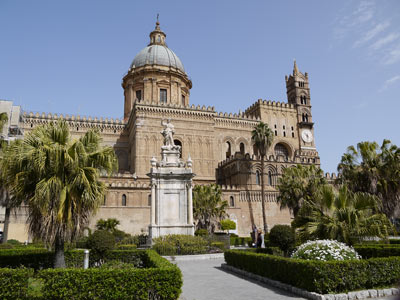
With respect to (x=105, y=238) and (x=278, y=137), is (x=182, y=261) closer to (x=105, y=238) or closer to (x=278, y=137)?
(x=105, y=238)

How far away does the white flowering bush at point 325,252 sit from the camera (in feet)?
30.4

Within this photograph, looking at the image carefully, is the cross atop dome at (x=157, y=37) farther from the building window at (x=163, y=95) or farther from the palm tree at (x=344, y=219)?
the palm tree at (x=344, y=219)

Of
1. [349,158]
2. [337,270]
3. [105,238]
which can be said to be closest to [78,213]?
[105,238]

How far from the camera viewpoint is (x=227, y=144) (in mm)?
50562

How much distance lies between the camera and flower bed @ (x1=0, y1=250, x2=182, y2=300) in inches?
290

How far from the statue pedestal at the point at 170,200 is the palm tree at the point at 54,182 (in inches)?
314

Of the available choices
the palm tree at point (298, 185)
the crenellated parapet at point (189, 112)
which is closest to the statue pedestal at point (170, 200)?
the palm tree at point (298, 185)

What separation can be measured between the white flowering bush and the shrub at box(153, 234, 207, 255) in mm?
7741

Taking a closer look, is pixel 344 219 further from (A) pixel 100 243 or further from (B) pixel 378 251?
(A) pixel 100 243

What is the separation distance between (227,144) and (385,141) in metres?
28.9

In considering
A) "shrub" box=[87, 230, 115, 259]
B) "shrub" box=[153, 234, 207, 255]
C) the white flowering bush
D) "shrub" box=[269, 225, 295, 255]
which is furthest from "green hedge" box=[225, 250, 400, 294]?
"shrub" box=[153, 234, 207, 255]

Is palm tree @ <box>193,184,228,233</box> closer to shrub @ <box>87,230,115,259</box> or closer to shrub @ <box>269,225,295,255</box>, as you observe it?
shrub @ <box>269,225,295,255</box>

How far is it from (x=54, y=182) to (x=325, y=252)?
25.4ft

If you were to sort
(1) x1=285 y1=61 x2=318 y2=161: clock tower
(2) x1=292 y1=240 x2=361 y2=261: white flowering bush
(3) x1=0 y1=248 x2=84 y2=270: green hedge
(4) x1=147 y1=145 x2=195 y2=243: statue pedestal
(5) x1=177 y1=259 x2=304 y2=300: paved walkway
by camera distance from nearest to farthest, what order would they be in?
(5) x1=177 y1=259 x2=304 y2=300: paved walkway
(2) x1=292 y1=240 x2=361 y2=261: white flowering bush
(3) x1=0 y1=248 x2=84 y2=270: green hedge
(4) x1=147 y1=145 x2=195 y2=243: statue pedestal
(1) x1=285 y1=61 x2=318 y2=161: clock tower
